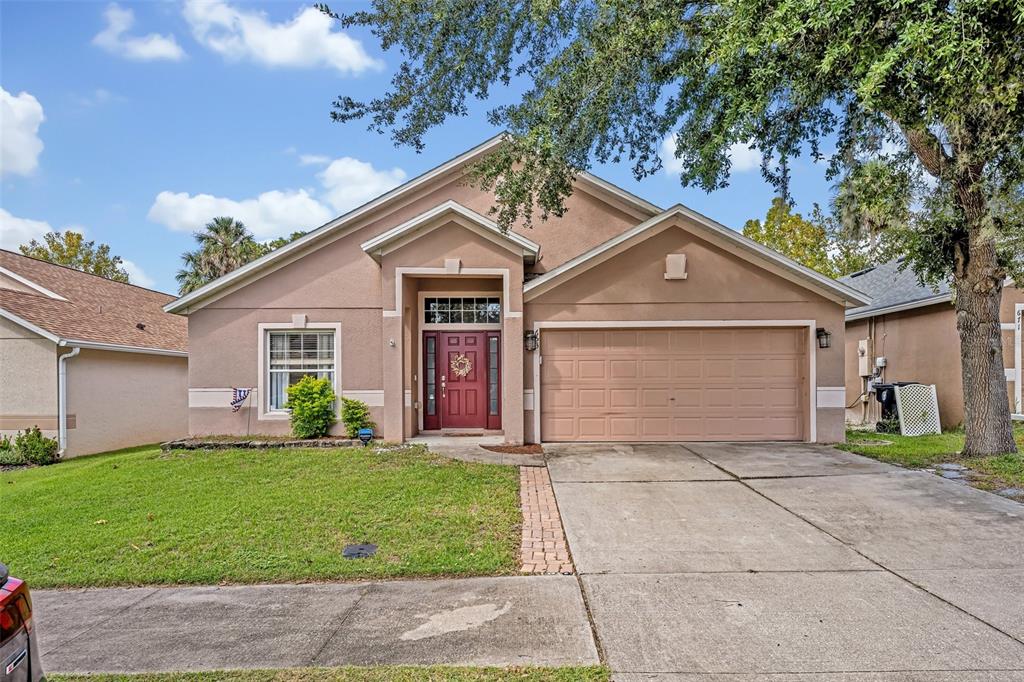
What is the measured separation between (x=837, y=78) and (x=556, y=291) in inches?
211

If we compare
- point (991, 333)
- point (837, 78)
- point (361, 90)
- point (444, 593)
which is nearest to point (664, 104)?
point (837, 78)

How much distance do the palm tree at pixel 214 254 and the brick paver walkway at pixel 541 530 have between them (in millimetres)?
23066

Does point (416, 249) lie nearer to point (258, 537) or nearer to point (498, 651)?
point (258, 537)

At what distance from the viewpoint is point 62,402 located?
484 inches

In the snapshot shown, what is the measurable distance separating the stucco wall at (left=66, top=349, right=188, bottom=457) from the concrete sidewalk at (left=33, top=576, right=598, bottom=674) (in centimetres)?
1075

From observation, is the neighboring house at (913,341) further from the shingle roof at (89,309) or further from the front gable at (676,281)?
the shingle roof at (89,309)

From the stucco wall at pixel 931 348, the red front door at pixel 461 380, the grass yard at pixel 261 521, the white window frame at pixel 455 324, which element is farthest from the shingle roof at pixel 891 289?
the grass yard at pixel 261 521

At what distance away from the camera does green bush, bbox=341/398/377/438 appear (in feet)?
34.2

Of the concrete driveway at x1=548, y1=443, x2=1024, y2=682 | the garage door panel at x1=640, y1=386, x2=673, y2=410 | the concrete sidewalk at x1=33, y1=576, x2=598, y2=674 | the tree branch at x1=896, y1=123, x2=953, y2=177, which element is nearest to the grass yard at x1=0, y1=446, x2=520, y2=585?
the concrete sidewalk at x1=33, y1=576, x2=598, y2=674

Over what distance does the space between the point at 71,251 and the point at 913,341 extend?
39319mm

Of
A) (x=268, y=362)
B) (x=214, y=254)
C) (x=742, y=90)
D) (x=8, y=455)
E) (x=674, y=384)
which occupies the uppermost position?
(x=214, y=254)

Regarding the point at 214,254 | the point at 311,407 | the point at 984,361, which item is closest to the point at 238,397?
the point at 311,407

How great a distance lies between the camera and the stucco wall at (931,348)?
12.3 metres

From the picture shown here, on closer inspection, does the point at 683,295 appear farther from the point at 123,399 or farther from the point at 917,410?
the point at 123,399
